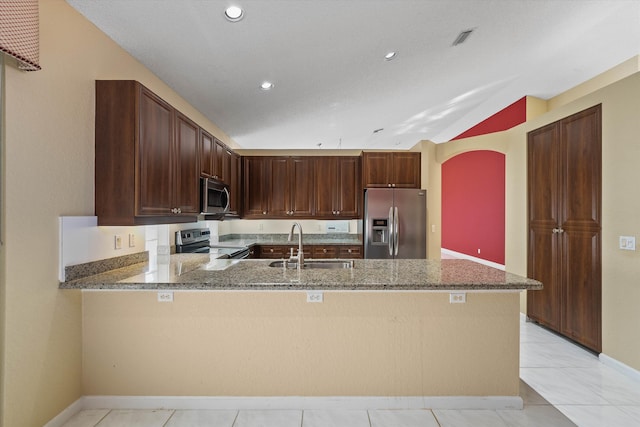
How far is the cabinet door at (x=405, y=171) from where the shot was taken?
4.67m

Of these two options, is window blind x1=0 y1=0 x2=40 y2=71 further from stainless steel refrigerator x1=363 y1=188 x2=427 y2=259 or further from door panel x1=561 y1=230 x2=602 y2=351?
door panel x1=561 y1=230 x2=602 y2=351

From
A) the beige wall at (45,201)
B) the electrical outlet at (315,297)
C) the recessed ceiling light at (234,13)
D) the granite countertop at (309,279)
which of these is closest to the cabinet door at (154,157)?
the beige wall at (45,201)

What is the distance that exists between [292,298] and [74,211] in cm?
146

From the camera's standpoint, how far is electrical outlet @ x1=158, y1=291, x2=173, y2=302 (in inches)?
79.0

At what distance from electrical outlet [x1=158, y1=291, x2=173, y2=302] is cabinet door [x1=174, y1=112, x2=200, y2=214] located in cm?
74

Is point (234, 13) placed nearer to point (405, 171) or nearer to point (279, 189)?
point (279, 189)

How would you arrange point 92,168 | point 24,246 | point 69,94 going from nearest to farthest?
point 24,246
point 69,94
point 92,168

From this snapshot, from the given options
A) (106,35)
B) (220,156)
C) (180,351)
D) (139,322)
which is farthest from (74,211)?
(220,156)

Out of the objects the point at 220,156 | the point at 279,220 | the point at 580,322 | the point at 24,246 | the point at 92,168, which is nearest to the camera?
the point at 24,246

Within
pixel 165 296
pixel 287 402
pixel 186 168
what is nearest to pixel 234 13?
pixel 186 168

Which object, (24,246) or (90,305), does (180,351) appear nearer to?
(90,305)

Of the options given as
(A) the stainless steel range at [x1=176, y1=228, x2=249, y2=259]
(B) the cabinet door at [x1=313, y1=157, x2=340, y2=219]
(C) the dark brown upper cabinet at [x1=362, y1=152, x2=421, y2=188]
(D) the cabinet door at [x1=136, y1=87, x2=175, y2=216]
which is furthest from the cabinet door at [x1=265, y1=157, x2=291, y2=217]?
(D) the cabinet door at [x1=136, y1=87, x2=175, y2=216]

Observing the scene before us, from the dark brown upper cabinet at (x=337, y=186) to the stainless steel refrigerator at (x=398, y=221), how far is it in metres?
0.40

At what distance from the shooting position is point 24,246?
5.34 feet
